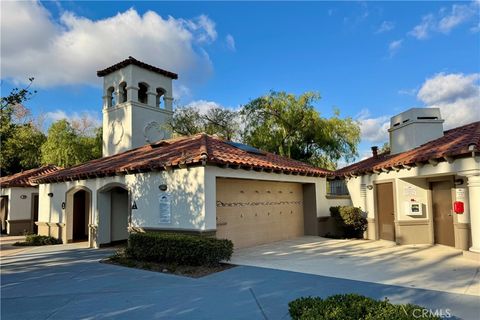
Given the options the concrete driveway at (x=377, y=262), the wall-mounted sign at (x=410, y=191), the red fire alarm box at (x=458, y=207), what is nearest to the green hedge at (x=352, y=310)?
the concrete driveway at (x=377, y=262)

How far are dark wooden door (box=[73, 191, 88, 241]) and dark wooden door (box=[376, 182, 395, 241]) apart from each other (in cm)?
1325

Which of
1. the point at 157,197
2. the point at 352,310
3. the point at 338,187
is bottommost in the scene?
the point at 352,310

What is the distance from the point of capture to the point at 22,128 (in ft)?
32.0

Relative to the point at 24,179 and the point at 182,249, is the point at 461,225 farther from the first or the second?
the point at 24,179

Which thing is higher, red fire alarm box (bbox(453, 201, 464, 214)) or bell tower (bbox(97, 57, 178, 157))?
bell tower (bbox(97, 57, 178, 157))

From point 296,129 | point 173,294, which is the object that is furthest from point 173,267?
point 296,129

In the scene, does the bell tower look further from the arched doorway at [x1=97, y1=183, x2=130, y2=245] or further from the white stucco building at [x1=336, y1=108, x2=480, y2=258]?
the white stucco building at [x1=336, y1=108, x2=480, y2=258]

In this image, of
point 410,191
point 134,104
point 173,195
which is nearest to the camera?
point 173,195

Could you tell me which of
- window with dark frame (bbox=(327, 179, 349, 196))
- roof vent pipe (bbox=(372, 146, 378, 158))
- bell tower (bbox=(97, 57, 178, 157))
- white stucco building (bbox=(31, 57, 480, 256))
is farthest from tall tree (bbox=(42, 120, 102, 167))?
roof vent pipe (bbox=(372, 146, 378, 158))

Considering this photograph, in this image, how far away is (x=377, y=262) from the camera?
945 cm

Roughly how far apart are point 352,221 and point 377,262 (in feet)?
17.1

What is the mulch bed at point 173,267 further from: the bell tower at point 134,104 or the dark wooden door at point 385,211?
the bell tower at point 134,104

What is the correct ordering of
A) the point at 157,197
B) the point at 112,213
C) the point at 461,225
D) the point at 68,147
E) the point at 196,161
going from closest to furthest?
the point at 196,161 → the point at 461,225 → the point at 157,197 → the point at 112,213 → the point at 68,147

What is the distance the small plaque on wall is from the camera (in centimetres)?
1100
